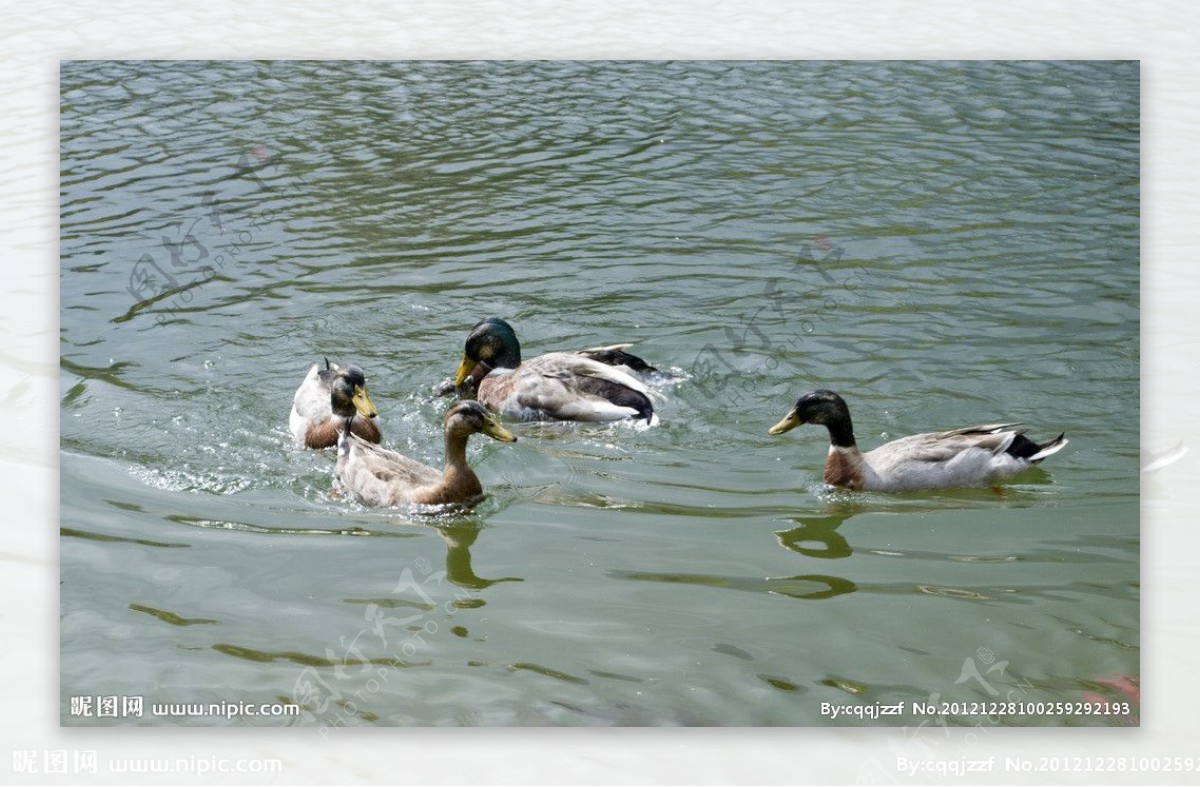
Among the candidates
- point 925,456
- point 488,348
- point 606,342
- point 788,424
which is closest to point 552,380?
point 488,348

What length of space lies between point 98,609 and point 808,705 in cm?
273

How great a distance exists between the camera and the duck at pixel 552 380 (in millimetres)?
8742

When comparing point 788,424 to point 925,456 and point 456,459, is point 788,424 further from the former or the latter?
point 456,459

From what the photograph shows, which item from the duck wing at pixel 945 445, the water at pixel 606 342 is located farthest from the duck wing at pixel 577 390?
the duck wing at pixel 945 445

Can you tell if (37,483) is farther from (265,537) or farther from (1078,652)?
(1078,652)

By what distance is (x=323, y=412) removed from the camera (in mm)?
8484

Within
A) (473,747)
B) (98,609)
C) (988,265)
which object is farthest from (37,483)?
(988,265)

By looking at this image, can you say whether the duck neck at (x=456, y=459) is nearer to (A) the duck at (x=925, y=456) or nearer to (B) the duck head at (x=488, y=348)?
(B) the duck head at (x=488, y=348)

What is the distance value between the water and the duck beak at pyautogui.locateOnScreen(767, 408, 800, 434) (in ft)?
0.40

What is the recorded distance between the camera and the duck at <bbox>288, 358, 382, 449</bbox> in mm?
8281

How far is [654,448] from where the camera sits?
8344 mm

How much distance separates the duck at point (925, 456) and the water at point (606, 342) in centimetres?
10

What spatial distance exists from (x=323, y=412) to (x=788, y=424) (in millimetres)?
2258

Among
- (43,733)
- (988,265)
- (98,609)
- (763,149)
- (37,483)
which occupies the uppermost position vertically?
(763,149)
